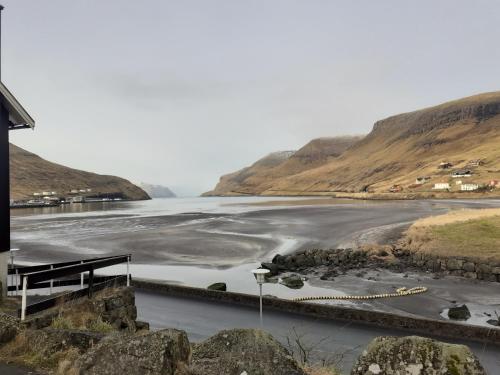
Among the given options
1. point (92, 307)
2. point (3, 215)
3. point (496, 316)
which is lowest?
point (496, 316)

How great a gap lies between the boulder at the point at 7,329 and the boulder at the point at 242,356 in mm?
4932

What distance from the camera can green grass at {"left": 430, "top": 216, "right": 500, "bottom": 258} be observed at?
32344mm

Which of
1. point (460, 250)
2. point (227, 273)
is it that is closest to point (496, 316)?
point (460, 250)

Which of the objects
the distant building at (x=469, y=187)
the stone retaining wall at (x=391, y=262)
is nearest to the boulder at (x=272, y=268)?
the stone retaining wall at (x=391, y=262)

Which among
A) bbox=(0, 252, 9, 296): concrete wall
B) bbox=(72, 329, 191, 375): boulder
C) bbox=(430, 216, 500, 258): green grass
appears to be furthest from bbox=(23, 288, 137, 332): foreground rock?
bbox=(430, 216, 500, 258): green grass

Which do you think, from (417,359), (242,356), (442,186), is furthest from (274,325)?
(442,186)

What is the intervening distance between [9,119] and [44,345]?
12230 millimetres

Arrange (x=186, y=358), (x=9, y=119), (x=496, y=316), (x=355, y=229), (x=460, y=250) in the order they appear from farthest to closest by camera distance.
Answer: (x=355, y=229), (x=460, y=250), (x=496, y=316), (x=9, y=119), (x=186, y=358)

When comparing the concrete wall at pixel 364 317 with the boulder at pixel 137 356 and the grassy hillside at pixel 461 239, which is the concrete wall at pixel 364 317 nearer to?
the boulder at pixel 137 356

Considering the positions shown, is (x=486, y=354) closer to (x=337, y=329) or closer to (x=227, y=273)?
(x=337, y=329)

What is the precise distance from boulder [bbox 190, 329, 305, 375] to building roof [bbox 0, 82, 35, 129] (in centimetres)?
1396

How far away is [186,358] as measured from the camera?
222 inches

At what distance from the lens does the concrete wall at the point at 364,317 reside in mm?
15094

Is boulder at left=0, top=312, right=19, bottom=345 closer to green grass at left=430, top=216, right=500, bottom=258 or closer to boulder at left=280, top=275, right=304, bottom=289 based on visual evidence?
boulder at left=280, top=275, right=304, bottom=289
